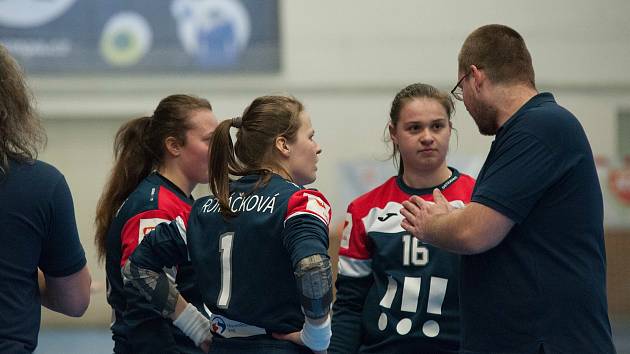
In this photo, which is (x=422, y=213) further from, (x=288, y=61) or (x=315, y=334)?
Answer: (x=288, y=61)

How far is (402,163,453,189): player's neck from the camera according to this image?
3.27 metres

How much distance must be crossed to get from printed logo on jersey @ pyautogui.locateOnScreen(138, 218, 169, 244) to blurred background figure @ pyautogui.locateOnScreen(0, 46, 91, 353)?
24.5 inches

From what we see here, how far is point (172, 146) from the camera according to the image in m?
3.44

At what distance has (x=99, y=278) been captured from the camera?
10.8 metres

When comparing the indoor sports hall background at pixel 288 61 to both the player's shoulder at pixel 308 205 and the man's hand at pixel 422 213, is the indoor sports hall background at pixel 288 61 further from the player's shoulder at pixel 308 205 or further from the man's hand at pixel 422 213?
the player's shoulder at pixel 308 205

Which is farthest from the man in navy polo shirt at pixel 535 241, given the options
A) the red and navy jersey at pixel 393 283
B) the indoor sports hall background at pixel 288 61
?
the indoor sports hall background at pixel 288 61

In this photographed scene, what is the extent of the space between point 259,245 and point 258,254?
0.03m

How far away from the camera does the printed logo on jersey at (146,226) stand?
121 inches

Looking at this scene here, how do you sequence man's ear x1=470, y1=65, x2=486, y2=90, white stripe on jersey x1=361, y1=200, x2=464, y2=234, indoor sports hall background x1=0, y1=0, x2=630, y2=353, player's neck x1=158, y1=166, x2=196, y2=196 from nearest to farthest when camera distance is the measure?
man's ear x1=470, y1=65, x2=486, y2=90, white stripe on jersey x1=361, y1=200, x2=464, y2=234, player's neck x1=158, y1=166, x2=196, y2=196, indoor sports hall background x1=0, y1=0, x2=630, y2=353

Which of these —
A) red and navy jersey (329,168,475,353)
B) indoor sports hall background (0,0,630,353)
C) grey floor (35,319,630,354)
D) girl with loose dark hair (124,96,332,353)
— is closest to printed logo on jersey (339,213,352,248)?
red and navy jersey (329,168,475,353)

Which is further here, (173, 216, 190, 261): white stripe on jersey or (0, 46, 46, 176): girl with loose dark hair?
(173, 216, 190, 261): white stripe on jersey

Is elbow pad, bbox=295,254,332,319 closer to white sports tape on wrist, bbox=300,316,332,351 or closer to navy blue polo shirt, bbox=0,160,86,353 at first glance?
white sports tape on wrist, bbox=300,316,332,351

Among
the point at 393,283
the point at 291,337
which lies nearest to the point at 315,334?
the point at 291,337

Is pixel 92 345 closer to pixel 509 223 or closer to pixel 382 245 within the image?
pixel 382 245
